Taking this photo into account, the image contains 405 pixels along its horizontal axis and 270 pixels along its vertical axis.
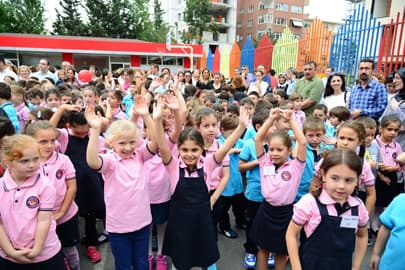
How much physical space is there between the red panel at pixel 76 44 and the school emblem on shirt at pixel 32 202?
2345 centimetres

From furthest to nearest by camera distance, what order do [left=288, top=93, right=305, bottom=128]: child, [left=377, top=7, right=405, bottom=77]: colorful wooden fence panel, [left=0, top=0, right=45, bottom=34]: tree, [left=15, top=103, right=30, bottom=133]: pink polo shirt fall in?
[left=0, top=0, right=45, bottom=34]: tree
[left=377, top=7, right=405, bottom=77]: colorful wooden fence panel
[left=288, top=93, right=305, bottom=128]: child
[left=15, top=103, right=30, bottom=133]: pink polo shirt

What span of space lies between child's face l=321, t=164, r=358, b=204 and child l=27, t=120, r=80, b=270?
6.63 ft

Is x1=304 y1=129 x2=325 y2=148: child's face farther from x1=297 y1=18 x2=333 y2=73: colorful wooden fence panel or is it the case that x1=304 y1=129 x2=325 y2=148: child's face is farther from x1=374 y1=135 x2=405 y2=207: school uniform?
x1=297 y1=18 x2=333 y2=73: colorful wooden fence panel

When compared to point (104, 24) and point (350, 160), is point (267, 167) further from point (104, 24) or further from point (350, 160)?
point (104, 24)

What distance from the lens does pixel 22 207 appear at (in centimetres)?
189

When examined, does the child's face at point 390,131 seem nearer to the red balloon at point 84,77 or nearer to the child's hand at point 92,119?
the child's hand at point 92,119

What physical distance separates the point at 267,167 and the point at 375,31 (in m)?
6.70

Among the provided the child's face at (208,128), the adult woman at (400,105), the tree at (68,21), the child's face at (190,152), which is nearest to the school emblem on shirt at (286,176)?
the child's face at (190,152)

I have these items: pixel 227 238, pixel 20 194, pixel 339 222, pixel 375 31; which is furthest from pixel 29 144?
pixel 375 31

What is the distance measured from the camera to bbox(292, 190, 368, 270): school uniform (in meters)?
1.81

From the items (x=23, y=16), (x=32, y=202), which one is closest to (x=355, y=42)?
(x=32, y=202)

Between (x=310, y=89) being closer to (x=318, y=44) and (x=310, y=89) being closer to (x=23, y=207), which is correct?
(x=318, y=44)

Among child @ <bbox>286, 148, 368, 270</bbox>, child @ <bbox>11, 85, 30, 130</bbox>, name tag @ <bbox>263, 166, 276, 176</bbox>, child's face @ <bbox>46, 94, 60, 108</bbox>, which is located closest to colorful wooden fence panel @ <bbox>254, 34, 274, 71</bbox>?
child's face @ <bbox>46, 94, 60, 108</bbox>

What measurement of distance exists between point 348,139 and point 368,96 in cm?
232
